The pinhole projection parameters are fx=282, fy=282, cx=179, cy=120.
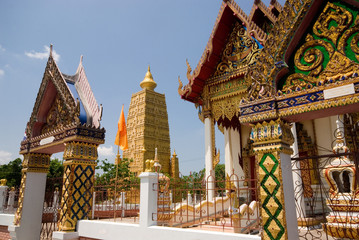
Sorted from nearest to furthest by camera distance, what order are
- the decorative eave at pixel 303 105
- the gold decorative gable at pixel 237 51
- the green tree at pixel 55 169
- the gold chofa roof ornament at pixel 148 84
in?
the decorative eave at pixel 303 105 → the gold decorative gable at pixel 237 51 → the green tree at pixel 55 169 → the gold chofa roof ornament at pixel 148 84

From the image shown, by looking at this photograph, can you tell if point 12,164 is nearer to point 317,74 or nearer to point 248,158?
point 248,158

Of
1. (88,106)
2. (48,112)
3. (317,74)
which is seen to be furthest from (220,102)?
(317,74)

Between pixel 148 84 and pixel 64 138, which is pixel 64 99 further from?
pixel 148 84

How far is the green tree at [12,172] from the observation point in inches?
1079

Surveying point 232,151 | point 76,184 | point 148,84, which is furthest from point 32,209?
point 148,84

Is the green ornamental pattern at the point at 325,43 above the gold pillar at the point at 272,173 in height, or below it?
above

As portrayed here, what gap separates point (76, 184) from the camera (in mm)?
6559

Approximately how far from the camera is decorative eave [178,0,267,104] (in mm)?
9969

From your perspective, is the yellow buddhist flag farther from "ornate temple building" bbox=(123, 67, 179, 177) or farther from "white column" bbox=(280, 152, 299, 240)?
"ornate temple building" bbox=(123, 67, 179, 177)

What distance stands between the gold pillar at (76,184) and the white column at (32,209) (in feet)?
6.15

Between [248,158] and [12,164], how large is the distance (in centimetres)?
2691

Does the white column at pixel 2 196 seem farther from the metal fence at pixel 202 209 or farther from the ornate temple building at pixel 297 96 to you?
the ornate temple building at pixel 297 96

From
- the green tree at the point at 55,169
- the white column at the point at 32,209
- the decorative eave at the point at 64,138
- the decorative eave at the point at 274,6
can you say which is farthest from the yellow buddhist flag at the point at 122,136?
the green tree at the point at 55,169

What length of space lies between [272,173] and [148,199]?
Answer: 264 centimetres
